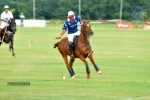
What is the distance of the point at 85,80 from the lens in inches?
818

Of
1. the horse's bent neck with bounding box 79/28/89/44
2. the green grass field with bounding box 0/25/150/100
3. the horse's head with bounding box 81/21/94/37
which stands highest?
the horse's head with bounding box 81/21/94/37

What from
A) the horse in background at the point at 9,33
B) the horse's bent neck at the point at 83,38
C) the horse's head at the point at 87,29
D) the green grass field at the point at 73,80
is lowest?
the green grass field at the point at 73,80

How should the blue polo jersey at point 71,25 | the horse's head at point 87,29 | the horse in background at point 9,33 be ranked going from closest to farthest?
the horse's head at point 87,29 → the blue polo jersey at point 71,25 → the horse in background at point 9,33

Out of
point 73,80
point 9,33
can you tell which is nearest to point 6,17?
point 9,33

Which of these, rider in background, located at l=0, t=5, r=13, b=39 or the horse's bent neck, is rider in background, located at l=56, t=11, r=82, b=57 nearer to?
the horse's bent neck

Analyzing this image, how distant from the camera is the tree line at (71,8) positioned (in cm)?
9519

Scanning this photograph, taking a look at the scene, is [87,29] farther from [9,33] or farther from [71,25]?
[9,33]

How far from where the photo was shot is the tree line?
312 feet

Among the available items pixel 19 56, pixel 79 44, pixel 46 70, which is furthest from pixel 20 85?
pixel 19 56

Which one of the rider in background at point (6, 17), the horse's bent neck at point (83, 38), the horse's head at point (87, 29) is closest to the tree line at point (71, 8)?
the rider in background at point (6, 17)

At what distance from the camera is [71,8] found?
100125 mm

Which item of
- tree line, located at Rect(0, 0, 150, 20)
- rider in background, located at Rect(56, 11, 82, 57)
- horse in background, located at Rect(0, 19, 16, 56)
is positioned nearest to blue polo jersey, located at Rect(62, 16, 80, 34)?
rider in background, located at Rect(56, 11, 82, 57)

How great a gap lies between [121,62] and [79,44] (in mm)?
7811

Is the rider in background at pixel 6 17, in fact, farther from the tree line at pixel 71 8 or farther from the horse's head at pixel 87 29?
the tree line at pixel 71 8
